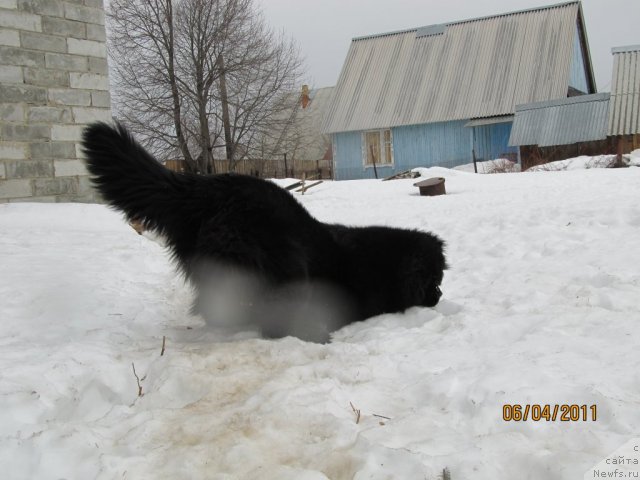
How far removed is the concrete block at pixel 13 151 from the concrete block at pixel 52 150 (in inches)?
4.0

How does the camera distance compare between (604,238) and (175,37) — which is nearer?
(604,238)

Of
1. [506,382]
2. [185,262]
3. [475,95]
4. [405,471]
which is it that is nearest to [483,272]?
[506,382]

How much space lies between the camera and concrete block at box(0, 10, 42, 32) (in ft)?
21.6

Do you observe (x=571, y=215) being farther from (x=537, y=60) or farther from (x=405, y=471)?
(x=537, y=60)

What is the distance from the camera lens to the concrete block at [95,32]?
758 cm

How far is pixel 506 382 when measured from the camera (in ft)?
6.89

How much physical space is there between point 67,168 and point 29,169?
52cm

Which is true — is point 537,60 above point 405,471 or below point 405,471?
above

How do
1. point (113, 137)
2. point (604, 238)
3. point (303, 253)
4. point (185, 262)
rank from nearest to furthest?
point (113, 137) < point (185, 262) < point (303, 253) < point (604, 238)

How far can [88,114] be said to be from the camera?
7500 millimetres

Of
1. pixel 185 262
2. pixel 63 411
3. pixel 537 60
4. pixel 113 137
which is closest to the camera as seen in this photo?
pixel 63 411

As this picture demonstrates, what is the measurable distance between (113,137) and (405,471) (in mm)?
2128

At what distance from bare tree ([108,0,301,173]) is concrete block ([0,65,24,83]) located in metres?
11.7

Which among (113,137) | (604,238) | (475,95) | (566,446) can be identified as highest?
(475,95)
